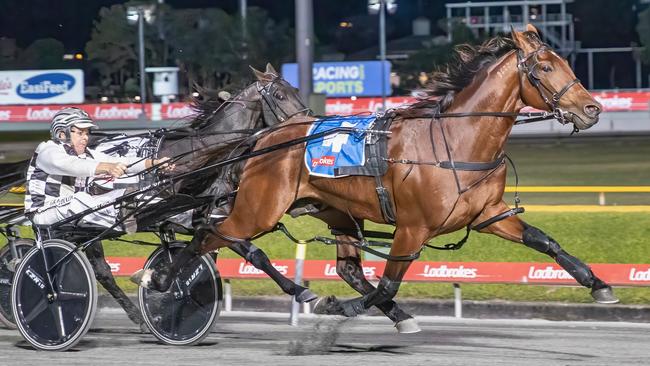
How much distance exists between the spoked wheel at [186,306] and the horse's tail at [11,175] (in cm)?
171

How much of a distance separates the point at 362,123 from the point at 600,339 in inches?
Answer: 91.0

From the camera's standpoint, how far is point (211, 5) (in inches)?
2088

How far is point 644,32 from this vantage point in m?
53.6

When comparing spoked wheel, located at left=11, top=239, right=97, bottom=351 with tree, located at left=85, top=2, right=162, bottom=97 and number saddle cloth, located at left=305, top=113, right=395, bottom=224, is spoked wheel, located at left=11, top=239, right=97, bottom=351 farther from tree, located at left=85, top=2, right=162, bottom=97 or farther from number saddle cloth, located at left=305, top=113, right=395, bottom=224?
tree, located at left=85, top=2, right=162, bottom=97

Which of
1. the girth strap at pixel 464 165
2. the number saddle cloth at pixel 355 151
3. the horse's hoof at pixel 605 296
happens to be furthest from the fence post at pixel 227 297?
the horse's hoof at pixel 605 296

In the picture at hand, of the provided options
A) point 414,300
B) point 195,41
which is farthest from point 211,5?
point 414,300

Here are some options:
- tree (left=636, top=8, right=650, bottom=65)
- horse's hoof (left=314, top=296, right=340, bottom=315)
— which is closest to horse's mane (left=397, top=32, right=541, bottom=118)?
horse's hoof (left=314, top=296, right=340, bottom=315)

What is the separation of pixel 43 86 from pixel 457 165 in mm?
37395

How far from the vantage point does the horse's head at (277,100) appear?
962 cm

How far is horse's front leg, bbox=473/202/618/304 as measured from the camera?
23.4ft

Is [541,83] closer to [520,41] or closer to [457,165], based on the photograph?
[520,41]

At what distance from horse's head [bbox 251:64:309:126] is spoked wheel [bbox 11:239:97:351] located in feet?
8.04

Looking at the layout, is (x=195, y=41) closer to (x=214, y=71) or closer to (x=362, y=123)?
(x=214, y=71)

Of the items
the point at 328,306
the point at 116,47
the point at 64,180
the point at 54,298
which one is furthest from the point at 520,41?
the point at 116,47
